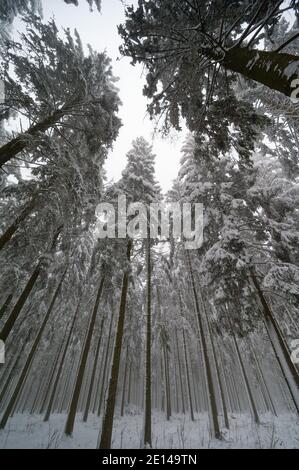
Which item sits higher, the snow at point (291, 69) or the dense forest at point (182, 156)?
the dense forest at point (182, 156)

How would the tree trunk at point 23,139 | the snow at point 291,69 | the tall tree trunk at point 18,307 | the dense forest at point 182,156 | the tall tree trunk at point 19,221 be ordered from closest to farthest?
the snow at point 291,69, the dense forest at point 182,156, the tree trunk at point 23,139, the tall tree trunk at point 19,221, the tall tree trunk at point 18,307

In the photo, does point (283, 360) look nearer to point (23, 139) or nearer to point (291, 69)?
point (291, 69)

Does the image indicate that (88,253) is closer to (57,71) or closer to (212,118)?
(57,71)

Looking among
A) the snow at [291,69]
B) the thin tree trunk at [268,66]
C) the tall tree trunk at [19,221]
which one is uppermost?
the tall tree trunk at [19,221]

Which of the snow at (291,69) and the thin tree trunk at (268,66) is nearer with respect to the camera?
the snow at (291,69)

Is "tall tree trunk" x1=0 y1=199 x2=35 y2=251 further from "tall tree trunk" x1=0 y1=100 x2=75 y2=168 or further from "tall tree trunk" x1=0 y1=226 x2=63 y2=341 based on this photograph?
"tall tree trunk" x1=0 y1=226 x2=63 y2=341

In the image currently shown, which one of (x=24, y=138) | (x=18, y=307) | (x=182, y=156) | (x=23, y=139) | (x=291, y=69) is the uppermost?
(x=182, y=156)

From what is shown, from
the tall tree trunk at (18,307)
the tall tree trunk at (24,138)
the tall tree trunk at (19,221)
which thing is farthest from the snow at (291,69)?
the tall tree trunk at (18,307)

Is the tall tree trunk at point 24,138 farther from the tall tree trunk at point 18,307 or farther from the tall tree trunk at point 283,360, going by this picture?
the tall tree trunk at point 283,360

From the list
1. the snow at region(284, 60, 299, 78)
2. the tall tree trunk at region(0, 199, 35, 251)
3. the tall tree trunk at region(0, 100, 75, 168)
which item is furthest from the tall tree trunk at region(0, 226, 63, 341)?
the snow at region(284, 60, 299, 78)

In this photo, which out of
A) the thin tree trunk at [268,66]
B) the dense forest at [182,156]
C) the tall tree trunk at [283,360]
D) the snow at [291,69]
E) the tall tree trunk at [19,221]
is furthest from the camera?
the tall tree trunk at [283,360]

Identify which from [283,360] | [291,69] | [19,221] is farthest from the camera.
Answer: [283,360]

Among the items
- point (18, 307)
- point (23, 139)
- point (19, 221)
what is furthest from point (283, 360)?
point (18, 307)

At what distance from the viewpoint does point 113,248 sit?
1405 centimetres
